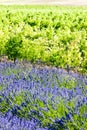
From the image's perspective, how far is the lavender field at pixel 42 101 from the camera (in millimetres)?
4113

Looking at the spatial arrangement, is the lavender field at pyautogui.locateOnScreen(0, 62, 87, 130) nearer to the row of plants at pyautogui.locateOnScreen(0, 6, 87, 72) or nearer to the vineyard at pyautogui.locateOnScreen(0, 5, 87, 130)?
the vineyard at pyautogui.locateOnScreen(0, 5, 87, 130)

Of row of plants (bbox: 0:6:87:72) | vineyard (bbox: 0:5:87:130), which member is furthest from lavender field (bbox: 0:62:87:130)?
row of plants (bbox: 0:6:87:72)

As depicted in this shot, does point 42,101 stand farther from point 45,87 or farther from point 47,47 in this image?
point 47,47

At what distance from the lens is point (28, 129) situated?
152 inches

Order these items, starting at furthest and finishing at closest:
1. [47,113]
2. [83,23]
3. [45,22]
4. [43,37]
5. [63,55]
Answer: [45,22]
[83,23]
[43,37]
[63,55]
[47,113]

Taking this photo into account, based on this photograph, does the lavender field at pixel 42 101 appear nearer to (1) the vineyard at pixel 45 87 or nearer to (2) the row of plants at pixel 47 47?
(1) the vineyard at pixel 45 87

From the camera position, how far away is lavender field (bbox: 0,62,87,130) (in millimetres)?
4113

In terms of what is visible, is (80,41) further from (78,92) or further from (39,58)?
(78,92)

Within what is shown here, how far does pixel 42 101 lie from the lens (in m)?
4.64

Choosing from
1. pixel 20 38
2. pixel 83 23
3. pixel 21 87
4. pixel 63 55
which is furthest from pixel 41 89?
pixel 83 23

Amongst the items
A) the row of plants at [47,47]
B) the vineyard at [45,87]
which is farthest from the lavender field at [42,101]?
the row of plants at [47,47]

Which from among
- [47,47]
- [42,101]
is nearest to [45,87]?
[42,101]

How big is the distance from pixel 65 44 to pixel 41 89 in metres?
4.43

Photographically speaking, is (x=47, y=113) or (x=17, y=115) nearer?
(x=47, y=113)
